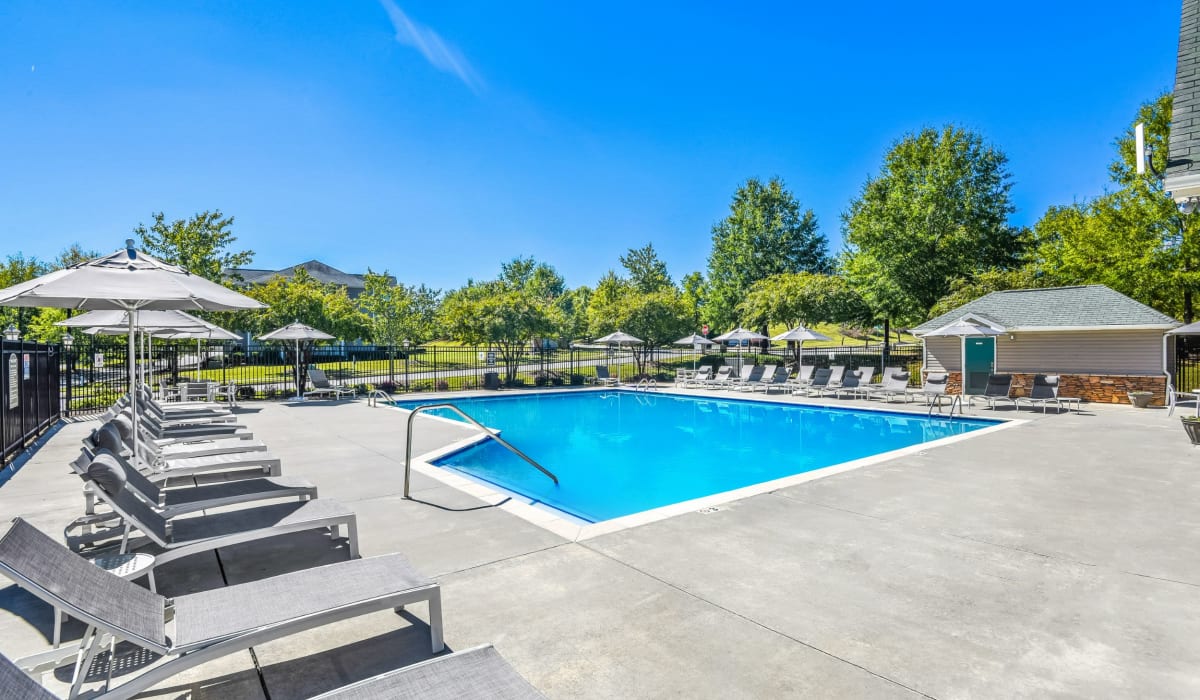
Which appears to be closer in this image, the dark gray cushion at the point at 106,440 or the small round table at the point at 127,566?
the small round table at the point at 127,566

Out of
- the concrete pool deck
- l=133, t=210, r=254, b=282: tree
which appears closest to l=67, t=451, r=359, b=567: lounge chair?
the concrete pool deck

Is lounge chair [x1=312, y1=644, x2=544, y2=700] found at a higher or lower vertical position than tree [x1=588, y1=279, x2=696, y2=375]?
lower

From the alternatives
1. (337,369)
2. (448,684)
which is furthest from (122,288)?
(337,369)

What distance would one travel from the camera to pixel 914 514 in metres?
5.51

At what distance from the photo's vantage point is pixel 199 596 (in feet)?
8.77

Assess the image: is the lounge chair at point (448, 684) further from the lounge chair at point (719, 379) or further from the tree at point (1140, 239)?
the tree at point (1140, 239)

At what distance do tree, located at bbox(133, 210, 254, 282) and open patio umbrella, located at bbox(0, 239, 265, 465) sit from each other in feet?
62.1

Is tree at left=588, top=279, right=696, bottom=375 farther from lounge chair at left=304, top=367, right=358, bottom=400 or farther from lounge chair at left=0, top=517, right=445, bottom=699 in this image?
lounge chair at left=0, top=517, right=445, bottom=699

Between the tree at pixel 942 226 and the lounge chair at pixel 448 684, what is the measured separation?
3249 centimetres

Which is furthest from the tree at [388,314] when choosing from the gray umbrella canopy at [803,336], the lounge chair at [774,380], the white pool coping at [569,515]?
the white pool coping at [569,515]

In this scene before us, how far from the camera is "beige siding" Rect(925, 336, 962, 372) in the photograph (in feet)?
64.2

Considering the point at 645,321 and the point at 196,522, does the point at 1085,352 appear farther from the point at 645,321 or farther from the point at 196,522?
the point at 196,522

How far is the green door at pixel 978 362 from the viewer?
61.7 feet

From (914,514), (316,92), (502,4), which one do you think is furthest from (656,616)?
(316,92)
